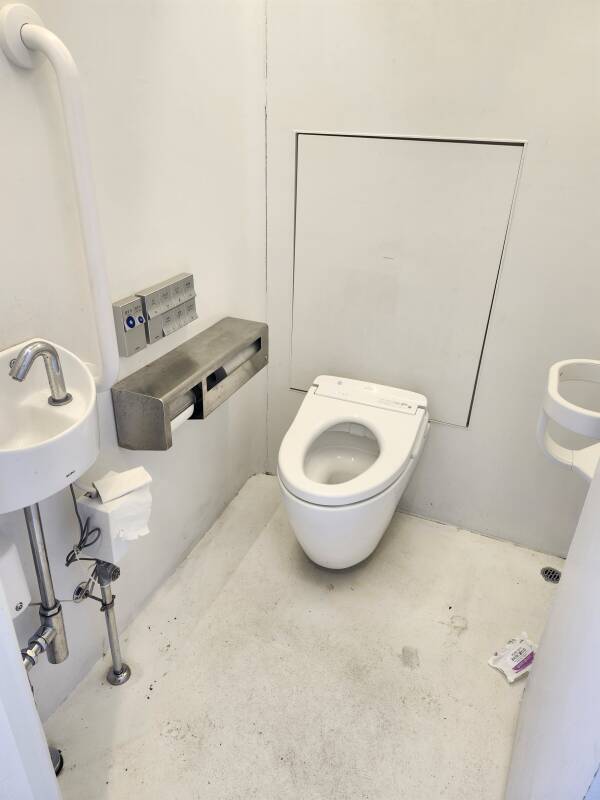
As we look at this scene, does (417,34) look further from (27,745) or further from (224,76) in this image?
(27,745)

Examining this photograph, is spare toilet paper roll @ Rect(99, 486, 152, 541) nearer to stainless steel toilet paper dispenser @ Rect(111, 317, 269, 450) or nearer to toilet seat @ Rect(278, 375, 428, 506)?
stainless steel toilet paper dispenser @ Rect(111, 317, 269, 450)

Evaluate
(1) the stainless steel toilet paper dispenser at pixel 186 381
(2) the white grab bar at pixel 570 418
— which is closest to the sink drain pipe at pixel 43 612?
(1) the stainless steel toilet paper dispenser at pixel 186 381

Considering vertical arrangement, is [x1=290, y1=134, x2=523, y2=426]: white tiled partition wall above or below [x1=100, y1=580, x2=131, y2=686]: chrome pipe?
above

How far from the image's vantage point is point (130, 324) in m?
1.23

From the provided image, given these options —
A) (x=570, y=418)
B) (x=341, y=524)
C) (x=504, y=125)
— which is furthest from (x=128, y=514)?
(x=504, y=125)

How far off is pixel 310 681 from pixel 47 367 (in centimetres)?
106

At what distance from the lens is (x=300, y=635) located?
1.56 metres

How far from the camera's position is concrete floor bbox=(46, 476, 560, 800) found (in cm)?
123

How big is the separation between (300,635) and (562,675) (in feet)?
2.68

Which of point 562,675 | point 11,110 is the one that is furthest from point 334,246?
point 562,675

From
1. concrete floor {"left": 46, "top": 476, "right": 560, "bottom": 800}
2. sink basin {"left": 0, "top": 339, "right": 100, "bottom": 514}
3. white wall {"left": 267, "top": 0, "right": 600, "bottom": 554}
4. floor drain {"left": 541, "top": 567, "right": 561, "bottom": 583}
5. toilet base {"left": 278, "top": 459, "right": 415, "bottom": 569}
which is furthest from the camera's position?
floor drain {"left": 541, "top": 567, "right": 561, "bottom": 583}

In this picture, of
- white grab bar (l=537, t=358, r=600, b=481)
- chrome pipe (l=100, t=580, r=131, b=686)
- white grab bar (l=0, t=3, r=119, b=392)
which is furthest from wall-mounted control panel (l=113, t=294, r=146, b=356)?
white grab bar (l=537, t=358, r=600, b=481)

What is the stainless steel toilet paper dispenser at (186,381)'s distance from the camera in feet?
4.06

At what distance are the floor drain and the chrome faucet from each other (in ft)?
5.14
